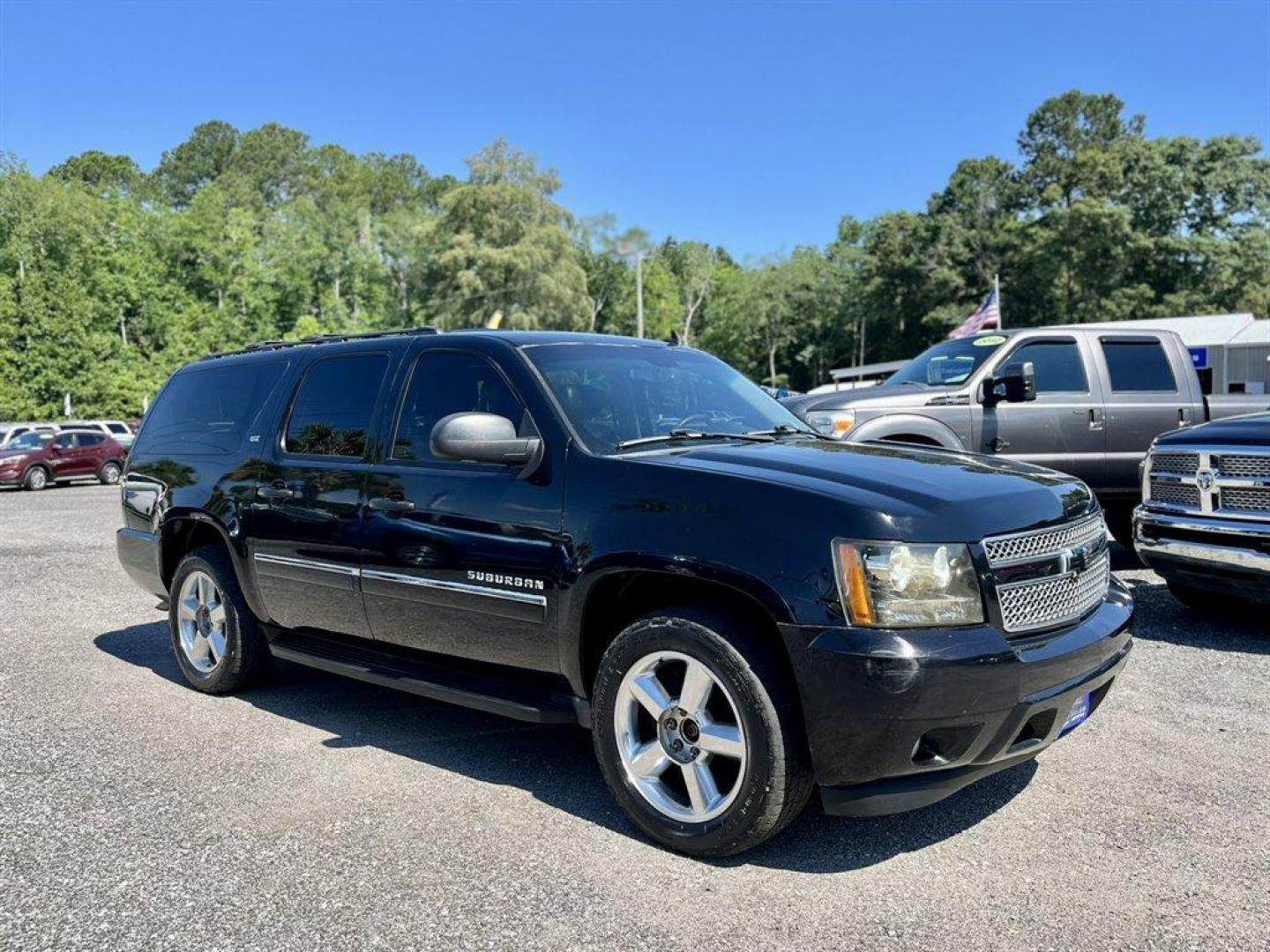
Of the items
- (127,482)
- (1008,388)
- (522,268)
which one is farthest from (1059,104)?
(127,482)

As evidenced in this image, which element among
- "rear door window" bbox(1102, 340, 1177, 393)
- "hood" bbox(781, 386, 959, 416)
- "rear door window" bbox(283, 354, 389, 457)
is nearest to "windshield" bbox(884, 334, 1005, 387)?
"hood" bbox(781, 386, 959, 416)

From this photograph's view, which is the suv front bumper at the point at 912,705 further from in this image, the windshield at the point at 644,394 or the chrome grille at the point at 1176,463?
the chrome grille at the point at 1176,463

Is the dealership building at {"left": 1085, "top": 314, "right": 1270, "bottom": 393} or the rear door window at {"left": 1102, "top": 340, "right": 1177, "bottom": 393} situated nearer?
the rear door window at {"left": 1102, "top": 340, "right": 1177, "bottom": 393}

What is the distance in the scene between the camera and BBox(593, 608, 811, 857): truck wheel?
312 cm

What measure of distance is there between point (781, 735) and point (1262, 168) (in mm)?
52755

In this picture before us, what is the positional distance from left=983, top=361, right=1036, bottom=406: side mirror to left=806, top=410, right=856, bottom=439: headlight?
1.16m

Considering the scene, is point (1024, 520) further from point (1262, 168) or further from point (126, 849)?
point (1262, 168)

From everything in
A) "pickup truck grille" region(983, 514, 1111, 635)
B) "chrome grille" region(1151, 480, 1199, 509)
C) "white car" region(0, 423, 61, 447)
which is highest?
"pickup truck grille" region(983, 514, 1111, 635)

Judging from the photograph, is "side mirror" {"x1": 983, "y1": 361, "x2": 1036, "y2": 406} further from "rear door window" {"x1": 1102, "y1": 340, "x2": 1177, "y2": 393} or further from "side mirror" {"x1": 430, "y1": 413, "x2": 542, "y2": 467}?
"side mirror" {"x1": 430, "y1": 413, "x2": 542, "y2": 467}

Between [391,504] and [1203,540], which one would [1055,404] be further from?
[391,504]

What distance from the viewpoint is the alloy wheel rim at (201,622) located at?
5.36 meters

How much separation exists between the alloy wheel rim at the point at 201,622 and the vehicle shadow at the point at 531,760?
1.01 ft

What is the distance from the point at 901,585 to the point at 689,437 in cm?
127

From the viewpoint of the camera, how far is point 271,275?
184 feet
